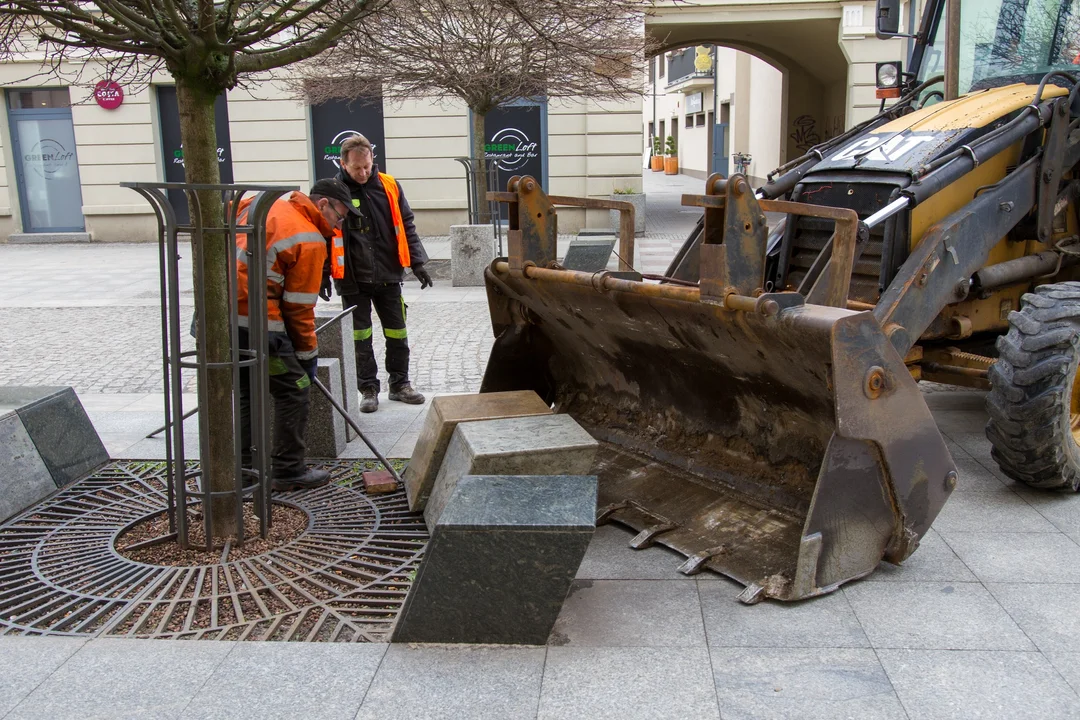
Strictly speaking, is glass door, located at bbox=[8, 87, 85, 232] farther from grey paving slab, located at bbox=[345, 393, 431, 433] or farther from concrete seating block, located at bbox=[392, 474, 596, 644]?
concrete seating block, located at bbox=[392, 474, 596, 644]

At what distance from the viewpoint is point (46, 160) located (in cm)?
1967

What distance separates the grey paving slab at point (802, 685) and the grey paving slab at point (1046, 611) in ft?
2.07

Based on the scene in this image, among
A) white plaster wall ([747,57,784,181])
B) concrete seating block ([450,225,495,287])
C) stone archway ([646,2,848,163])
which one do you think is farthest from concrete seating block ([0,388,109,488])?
white plaster wall ([747,57,784,181])

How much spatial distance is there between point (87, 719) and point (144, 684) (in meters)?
0.22

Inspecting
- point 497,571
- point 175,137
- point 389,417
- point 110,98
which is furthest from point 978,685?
point 110,98

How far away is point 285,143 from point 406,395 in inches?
517

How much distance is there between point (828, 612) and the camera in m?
3.68

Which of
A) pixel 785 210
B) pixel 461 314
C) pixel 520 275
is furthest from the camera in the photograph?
pixel 461 314

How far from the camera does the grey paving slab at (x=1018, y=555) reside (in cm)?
398

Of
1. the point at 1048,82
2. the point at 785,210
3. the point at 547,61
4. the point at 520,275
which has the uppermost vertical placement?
the point at 547,61

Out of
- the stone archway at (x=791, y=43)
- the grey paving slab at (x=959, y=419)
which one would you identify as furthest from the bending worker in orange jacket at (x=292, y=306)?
the stone archway at (x=791, y=43)

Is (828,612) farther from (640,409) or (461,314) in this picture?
(461,314)

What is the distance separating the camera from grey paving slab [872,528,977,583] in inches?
156

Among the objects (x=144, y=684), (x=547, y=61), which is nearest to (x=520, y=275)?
(x=144, y=684)
